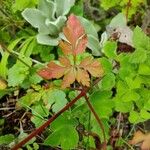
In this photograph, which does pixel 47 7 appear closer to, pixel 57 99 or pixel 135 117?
pixel 57 99

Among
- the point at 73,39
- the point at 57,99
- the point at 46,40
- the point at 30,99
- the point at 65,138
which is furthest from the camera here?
the point at 46,40

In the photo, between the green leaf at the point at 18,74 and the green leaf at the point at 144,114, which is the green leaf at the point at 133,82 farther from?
the green leaf at the point at 18,74

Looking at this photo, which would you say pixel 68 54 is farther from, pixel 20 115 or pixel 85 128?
pixel 20 115

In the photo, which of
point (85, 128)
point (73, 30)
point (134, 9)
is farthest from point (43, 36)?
point (73, 30)

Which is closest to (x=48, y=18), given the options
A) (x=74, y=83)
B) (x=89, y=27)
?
(x=89, y=27)

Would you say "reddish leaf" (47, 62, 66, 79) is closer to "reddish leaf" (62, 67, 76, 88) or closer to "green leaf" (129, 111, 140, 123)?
"reddish leaf" (62, 67, 76, 88)

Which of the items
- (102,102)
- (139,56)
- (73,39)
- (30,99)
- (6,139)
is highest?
(73,39)
